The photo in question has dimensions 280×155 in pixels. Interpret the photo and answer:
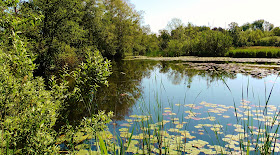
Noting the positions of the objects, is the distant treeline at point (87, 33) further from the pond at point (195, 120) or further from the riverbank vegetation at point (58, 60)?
the pond at point (195, 120)

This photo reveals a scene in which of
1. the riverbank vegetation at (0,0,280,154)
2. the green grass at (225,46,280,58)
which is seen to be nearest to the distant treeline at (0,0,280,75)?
the riverbank vegetation at (0,0,280,154)

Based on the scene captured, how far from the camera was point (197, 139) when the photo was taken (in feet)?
12.2

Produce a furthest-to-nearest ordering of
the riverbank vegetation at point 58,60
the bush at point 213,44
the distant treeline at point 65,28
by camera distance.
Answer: the bush at point 213,44, the distant treeline at point 65,28, the riverbank vegetation at point 58,60

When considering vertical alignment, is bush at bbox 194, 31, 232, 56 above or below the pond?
above

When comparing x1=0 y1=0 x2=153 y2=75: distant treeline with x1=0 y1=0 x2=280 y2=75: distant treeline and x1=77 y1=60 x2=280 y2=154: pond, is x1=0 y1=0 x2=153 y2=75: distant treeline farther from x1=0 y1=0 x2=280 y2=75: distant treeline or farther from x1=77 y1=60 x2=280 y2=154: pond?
x1=77 y1=60 x2=280 y2=154: pond

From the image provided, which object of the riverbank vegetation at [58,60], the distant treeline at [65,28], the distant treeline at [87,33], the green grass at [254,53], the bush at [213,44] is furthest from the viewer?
the bush at [213,44]

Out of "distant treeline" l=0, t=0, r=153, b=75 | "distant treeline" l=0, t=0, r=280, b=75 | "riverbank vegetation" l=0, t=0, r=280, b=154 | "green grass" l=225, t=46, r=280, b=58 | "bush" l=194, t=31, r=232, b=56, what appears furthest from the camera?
"bush" l=194, t=31, r=232, b=56

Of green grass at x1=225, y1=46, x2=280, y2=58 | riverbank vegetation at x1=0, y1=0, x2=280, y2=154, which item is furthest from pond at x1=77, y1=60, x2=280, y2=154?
Result: green grass at x1=225, y1=46, x2=280, y2=58

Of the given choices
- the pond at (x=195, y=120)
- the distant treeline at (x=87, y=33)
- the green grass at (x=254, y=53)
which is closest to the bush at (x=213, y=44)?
the distant treeline at (x=87, y=33)

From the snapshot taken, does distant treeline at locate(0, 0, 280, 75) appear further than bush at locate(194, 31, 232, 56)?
No

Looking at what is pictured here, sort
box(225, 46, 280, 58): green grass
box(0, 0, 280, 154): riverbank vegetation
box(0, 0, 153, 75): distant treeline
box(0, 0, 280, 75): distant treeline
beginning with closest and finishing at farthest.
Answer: box(0, 0, 280, 154): riverbank vegetation < box(0, 0, 153, 75): distant treeline < box(0, 0, 280, 75): distant treeline < box(225, 46, 280, 58): green grass

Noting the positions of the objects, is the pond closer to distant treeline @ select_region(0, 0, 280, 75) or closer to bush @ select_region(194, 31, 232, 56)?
distant treeline @ select_region(0, 0, 280, 75)

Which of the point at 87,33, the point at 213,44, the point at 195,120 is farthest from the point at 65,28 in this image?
the point at 213,44

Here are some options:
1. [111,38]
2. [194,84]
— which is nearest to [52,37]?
[194,84]
